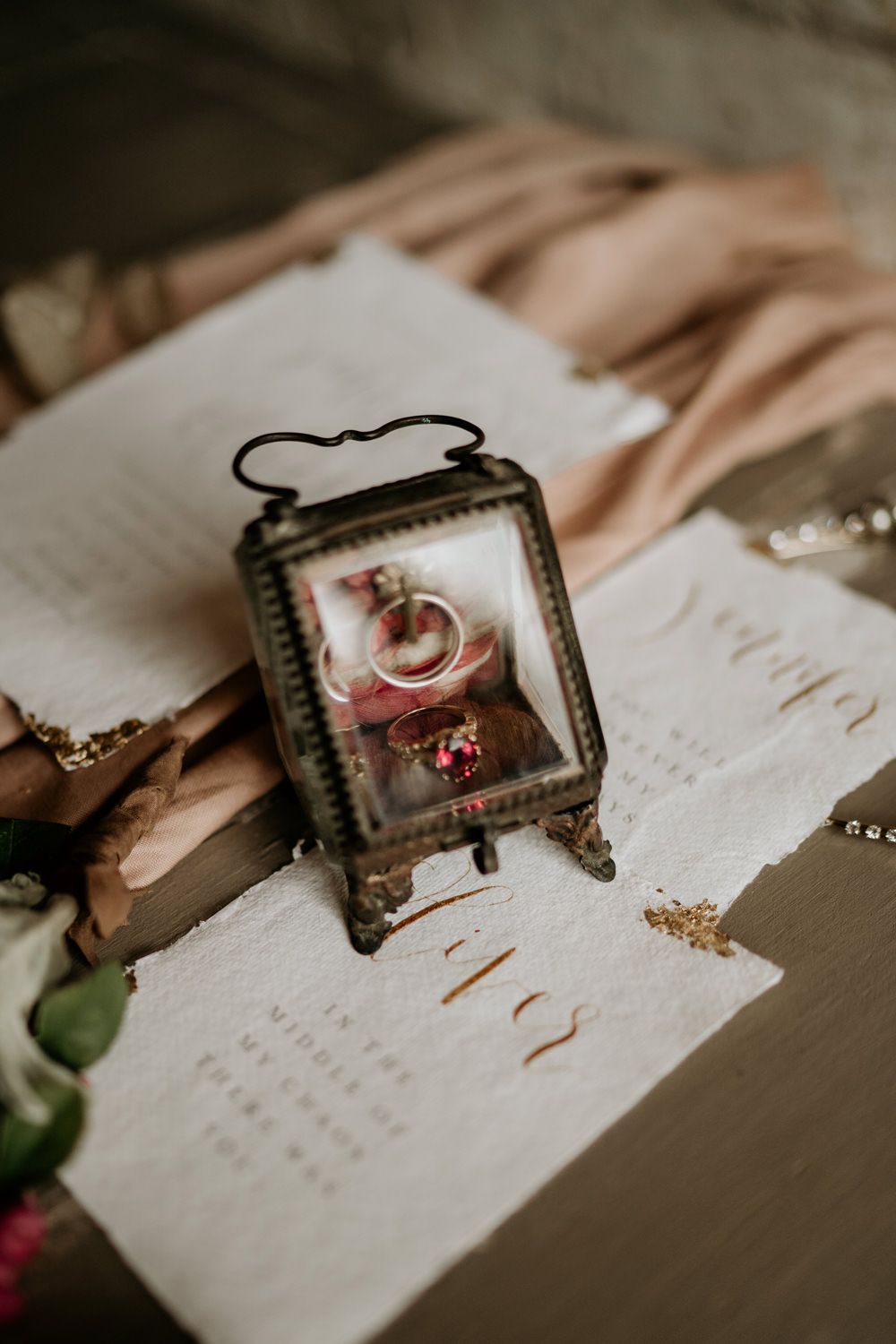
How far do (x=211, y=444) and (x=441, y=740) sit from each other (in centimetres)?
52

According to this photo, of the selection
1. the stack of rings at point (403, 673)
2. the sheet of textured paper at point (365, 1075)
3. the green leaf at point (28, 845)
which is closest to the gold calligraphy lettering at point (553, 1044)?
the sheet of textured paper at point (365, 1075)

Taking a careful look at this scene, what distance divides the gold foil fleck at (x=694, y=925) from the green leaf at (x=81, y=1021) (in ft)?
1.15

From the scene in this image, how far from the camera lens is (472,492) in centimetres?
66

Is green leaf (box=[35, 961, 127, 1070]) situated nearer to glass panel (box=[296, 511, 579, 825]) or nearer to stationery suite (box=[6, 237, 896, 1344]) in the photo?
stationery suite (box=[6, 237, 896, 1344])

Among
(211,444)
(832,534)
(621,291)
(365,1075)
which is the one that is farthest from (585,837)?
(621,291)

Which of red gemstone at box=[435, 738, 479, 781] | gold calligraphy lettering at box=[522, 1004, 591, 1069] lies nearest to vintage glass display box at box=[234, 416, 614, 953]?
red gemstone at box=[435, 738, 479, 781]

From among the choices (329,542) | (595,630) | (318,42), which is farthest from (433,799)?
(318,42)

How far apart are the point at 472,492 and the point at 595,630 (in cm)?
32

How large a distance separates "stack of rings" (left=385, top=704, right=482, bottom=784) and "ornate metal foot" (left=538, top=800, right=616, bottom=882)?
2.8 inches

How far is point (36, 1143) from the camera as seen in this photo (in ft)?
1.90

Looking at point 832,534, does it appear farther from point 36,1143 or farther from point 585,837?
point 36,1143

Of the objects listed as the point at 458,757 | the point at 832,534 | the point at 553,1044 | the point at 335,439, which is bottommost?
the point at 832,534

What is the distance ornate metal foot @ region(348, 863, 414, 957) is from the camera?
0.68m

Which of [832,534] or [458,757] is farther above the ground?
[458,757]
